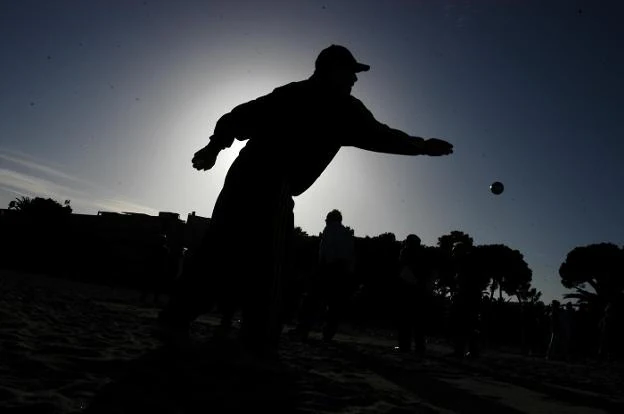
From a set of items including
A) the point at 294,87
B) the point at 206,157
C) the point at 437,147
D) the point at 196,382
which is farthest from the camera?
the point at 437,147

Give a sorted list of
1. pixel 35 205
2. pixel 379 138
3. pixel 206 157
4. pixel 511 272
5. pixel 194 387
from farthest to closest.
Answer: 1. pixel 511 272
2. pixel 35 205
3. pixel 206 157
4. pixel 379 138
5. pixel 194 387

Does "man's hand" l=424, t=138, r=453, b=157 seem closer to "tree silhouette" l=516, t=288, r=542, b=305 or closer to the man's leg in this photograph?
the man's leg

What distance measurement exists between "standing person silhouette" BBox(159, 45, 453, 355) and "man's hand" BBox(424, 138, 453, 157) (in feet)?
1.60

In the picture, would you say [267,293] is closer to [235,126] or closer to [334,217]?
[235,126]

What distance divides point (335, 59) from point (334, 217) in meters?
5.39

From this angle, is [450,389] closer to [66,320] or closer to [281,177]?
[281,177]

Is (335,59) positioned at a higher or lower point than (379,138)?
higher

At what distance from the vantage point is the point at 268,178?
108 inches

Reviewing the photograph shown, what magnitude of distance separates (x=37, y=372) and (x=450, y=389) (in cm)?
305

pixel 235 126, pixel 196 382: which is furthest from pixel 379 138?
pixel 196 382

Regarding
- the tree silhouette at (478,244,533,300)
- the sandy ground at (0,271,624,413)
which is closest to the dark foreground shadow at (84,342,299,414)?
the sandy ground at (0,271,624,413)

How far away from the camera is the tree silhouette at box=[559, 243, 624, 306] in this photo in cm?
5831

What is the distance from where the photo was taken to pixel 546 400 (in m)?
4.15

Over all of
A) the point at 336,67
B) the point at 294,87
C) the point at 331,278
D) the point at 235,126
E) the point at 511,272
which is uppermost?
the point at 511,272
